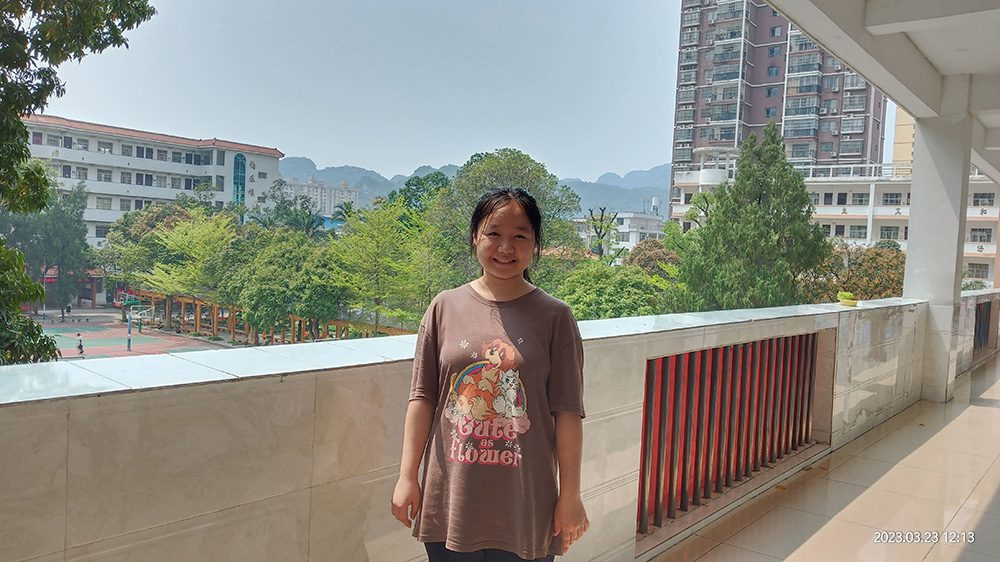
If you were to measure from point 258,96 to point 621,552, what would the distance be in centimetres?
4071

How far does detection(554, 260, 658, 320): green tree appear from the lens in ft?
88.2

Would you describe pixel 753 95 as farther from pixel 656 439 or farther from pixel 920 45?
pixel 656 439

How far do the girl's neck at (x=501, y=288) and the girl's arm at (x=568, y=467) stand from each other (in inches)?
8.3

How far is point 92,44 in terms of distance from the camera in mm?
7840

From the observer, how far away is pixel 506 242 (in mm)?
1138

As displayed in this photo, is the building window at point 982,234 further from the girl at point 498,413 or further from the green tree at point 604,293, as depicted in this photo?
the girl at point 498,413

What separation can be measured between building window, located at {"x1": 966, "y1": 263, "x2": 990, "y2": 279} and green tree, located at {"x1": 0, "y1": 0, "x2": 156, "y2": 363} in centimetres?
2611

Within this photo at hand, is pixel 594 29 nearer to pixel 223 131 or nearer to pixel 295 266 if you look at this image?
pixel 223 131

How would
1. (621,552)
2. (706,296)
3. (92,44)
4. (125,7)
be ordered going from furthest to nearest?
(706,296)
(125,7)
(92,44)
(621,552)

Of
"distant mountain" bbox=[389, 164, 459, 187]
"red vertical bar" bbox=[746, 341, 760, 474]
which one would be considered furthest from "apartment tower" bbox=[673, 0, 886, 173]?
"red vertical bar" bbox=[746, 341, 760, 474]

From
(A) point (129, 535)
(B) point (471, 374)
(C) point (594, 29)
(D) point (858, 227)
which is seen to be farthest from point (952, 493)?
(C) point (594, 29)

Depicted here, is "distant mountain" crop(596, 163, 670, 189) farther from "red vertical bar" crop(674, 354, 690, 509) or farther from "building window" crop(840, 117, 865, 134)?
"red vertical bar" crop(674, 354, 690, 509)
